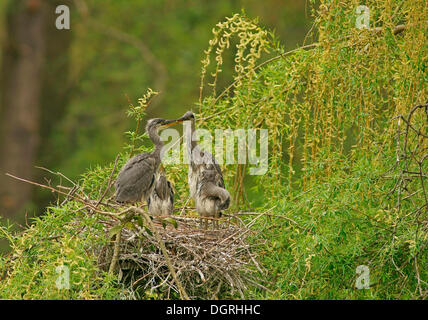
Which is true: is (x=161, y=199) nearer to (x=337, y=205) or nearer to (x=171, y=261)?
(x=171, y=261)

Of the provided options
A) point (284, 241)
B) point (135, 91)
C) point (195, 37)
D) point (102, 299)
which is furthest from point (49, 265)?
point (195, 37)

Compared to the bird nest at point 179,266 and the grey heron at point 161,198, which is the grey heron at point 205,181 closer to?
the grey heron at point 161,198

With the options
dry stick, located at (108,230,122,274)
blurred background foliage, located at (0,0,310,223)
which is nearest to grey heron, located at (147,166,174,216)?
dry stick, located at (108,230,122,274)

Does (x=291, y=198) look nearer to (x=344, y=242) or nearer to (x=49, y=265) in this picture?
(x=344, y=242)

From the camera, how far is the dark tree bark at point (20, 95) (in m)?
12.5

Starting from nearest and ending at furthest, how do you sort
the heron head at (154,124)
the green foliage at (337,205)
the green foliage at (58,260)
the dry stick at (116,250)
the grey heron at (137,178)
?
the green foliage at (58,260) < the green foliage at (337,205) < the dry stick at (116,250) < the grey heron at (137,178) < the heron head at (154,124)

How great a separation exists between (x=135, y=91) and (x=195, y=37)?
1.89m

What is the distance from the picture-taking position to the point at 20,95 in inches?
510

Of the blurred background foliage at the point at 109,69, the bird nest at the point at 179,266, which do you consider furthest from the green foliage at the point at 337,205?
the blurred background foliage at the point at 109,69

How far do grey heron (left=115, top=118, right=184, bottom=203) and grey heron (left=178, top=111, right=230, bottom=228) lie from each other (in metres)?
0.28

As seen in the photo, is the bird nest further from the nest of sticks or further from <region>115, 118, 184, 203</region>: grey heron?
<region>115, 118, 184, 203</region>: grey heron

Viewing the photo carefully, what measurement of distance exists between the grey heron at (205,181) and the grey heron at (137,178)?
276 mm

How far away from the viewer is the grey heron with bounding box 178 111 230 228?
5.53 meters

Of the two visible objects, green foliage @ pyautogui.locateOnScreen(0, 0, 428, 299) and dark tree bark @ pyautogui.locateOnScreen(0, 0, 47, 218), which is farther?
dark tree bark @ pyautogui.locateOnScreen(0, 0, 47, 218)
